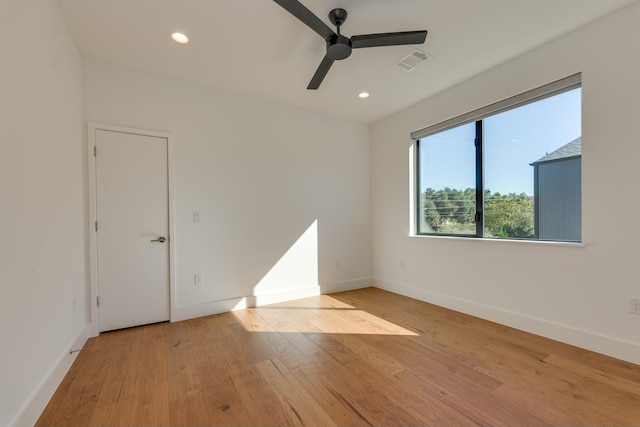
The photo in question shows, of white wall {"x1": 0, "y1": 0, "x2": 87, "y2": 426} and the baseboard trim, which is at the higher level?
white wall {"x1": 0, "y1": 0, "x2": 87, "y2": 426}

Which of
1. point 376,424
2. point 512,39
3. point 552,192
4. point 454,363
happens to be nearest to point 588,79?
point 512,39

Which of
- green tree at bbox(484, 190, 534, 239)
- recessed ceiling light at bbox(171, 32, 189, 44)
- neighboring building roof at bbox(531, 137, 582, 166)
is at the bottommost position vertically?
green tree at bbox(484, 190, 534, 239)

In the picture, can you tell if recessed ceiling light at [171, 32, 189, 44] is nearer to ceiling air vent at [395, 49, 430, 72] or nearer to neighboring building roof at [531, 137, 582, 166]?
ceiling air vent at [395, 49, 430, 72]

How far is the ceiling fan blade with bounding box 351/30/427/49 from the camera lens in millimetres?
2021

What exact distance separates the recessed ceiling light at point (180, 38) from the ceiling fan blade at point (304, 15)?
1.16m

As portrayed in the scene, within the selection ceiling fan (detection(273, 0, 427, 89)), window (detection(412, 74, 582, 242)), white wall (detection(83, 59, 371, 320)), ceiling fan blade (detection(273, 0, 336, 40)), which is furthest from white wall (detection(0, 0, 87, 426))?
window (detection(412, 74, 582, 242))

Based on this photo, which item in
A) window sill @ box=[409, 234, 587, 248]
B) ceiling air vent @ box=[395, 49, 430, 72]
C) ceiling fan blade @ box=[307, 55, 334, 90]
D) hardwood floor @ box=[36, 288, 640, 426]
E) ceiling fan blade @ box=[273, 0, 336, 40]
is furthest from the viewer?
ceiling air vent @ box=[395, 49, 430, 72]

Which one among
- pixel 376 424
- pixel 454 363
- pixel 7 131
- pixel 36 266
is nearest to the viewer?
pixel 7 131

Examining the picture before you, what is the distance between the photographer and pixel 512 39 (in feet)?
7.93

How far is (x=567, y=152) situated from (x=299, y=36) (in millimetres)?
2641

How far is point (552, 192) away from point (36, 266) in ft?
13.3

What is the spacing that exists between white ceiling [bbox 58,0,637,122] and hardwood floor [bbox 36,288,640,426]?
8.87 feet

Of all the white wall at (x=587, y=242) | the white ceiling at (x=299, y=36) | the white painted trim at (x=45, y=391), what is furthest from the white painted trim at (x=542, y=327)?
the white painted trim at (x=45, y=391)

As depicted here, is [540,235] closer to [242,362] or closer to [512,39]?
[512,39]
